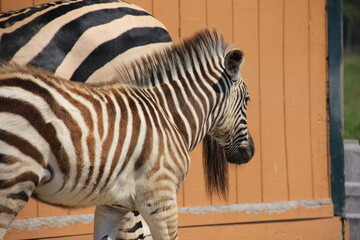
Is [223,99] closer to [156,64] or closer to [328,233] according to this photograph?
[156,64]

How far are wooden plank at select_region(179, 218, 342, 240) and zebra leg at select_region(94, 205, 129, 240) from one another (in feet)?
6.20

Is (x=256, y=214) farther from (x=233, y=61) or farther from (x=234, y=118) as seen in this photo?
(x=233, y=61)

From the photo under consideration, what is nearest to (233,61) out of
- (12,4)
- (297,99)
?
(12,4)

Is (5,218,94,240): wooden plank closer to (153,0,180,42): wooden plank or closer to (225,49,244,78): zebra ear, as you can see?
(153,0,180,42): wooden plank

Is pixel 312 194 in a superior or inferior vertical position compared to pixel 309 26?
inferior

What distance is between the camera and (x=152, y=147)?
3.71 meters

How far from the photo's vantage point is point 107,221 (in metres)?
4.32

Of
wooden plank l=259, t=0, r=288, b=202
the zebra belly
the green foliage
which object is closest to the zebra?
the zebra belly

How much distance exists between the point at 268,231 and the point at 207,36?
2.79 m

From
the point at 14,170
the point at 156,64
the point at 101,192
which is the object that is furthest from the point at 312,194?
the point at 14,170

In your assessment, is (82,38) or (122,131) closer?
(122,131)

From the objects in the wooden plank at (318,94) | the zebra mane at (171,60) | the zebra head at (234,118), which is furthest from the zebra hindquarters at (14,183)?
the wooden plank at (318,94)

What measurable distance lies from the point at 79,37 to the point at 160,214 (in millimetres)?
1409

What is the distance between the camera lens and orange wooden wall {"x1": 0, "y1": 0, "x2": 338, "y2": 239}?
6.23 m
